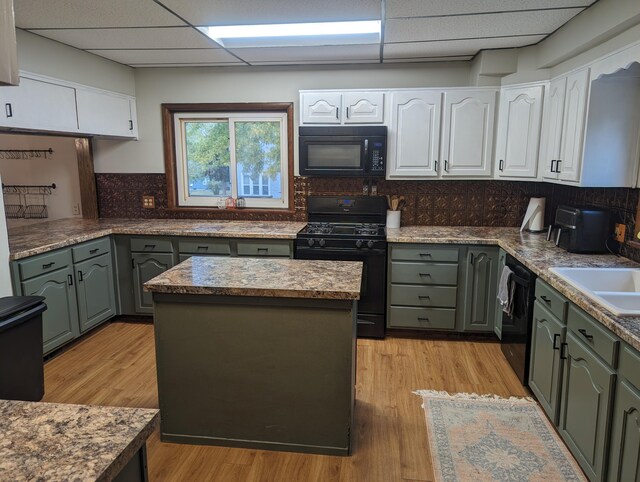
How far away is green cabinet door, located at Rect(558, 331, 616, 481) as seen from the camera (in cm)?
181

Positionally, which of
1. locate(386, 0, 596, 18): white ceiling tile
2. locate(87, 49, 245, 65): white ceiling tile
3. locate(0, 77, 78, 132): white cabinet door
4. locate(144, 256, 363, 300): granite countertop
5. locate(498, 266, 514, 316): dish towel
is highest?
locate(87, 49, 245, 65): white ceiling tile

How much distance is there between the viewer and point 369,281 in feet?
11.8

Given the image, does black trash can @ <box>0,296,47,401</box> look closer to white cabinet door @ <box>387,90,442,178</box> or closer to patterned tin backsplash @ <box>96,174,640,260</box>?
patterned tin backsplash @ <box>96,174,640,260</box>

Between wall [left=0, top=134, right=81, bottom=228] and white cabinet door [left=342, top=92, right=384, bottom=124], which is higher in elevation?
white cabinet door [left=342, top=92, right=384, bottom=124]

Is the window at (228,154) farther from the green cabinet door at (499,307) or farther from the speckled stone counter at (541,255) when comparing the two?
the green cabinet door at (499,307)

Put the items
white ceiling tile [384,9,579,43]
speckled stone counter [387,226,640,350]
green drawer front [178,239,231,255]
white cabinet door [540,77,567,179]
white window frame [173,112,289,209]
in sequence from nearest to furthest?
speckled stone counter [387,226,640,350]
white ceiling tile [384,9,579,43]
white cabinet door [540,77,567,179]
green drawer front [178,239,231,255]
white window frame [173,112,289,209]

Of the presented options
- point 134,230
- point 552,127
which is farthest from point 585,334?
point 134,230

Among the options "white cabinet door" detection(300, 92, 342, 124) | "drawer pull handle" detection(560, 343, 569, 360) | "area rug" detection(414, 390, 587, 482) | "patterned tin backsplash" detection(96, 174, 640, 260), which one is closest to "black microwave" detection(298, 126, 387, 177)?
"white cabinet door" detection(300, 92, 342, 124)

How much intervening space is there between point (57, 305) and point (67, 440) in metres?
2.72

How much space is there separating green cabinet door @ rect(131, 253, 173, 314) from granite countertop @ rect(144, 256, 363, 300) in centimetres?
152

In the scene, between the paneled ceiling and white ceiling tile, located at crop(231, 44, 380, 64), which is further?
white ceiling tile, located at crop(231, 44, 380, 64)

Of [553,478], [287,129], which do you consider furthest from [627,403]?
[287,129]

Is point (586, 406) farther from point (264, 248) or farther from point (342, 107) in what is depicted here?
point (342, 107)

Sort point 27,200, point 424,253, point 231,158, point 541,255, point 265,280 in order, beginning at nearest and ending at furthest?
point 265,280, point 541,255, point 424,253, point 231,158, point 27,200
